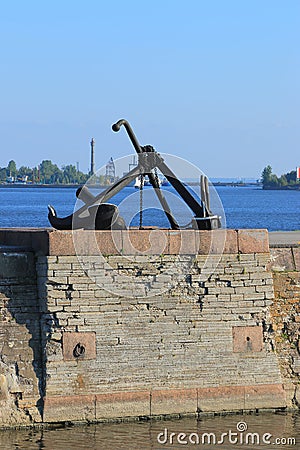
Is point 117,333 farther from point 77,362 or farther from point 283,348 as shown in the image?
point 283,348

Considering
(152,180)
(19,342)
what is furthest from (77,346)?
(152,180)

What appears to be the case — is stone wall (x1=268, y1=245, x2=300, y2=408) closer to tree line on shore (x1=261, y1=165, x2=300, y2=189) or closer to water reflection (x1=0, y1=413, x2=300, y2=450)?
water reflection (x1=0, y1=413, x2=300, y2=450)

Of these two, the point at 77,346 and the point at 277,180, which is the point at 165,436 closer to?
the point at 77,346

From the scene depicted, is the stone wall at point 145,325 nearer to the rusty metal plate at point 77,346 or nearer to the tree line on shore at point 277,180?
the rusty metal plate at point 77,346

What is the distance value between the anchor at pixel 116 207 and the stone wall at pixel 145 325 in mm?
379

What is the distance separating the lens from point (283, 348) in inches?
656

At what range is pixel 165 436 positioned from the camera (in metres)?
14.9

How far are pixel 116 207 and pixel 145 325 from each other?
68.6 inches

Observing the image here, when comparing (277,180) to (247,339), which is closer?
(247,339)

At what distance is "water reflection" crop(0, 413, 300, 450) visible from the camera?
47.9 feet

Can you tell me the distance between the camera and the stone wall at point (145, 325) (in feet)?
50.8

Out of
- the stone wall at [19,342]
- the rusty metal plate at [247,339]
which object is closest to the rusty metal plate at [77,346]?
the stone wall at [19,342]

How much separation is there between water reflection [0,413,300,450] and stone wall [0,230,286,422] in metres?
0.28

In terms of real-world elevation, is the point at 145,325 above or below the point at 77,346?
above
